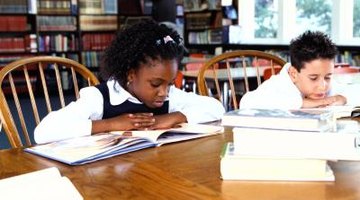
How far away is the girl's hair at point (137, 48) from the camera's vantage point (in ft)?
4.75

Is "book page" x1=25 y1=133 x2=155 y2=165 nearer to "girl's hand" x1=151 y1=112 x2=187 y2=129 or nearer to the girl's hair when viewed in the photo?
"girl's hand" x1=151 y1=112 x2=187 y2=129

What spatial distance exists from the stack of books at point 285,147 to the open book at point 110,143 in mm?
307

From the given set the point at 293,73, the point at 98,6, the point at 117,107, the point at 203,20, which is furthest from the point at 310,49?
the point at 98,6

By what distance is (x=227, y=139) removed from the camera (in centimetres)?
121

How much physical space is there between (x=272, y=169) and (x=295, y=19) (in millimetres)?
5873

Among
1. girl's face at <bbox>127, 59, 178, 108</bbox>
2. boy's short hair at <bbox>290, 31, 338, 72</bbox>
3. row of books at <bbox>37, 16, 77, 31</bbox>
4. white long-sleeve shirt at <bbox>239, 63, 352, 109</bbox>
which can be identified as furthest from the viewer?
row of books at <bbox>37, 16, 77, 31</bbox>

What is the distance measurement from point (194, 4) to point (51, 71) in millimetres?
2530

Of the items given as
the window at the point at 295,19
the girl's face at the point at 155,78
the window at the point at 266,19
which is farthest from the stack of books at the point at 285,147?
the window at the point at 266,19

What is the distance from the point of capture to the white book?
795 millimetres

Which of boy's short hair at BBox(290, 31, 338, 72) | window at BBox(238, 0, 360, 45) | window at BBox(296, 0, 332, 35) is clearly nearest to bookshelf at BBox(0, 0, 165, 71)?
window at BBox(238, 0, 360, 45)

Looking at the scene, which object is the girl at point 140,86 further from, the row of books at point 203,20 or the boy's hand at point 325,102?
the row of books at point 203,20

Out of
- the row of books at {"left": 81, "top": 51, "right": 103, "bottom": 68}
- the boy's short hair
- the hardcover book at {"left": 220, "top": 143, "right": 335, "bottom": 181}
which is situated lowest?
the row of books at {"left": 81, "top": 51, "right": 103, "bottom": 68}

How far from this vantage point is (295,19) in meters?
6.42

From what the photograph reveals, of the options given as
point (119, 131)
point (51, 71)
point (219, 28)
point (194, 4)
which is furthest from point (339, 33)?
point (119, 131)
